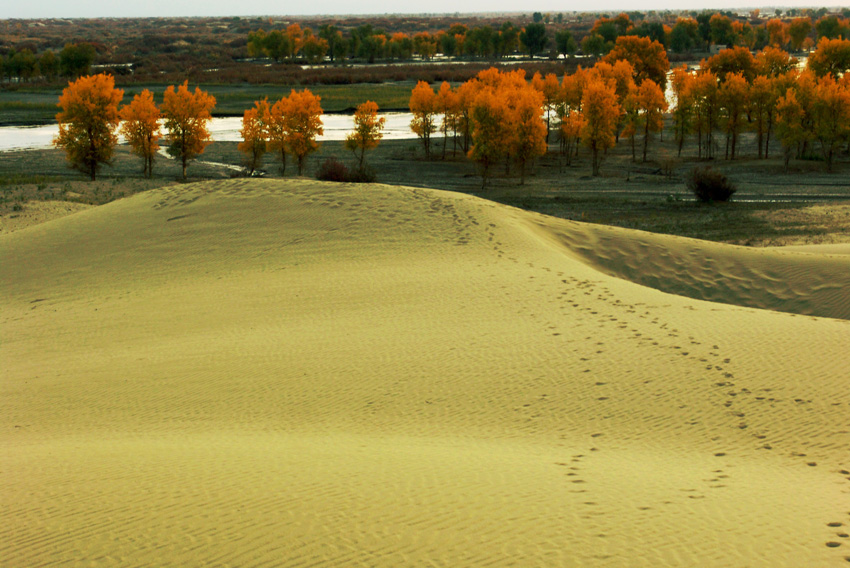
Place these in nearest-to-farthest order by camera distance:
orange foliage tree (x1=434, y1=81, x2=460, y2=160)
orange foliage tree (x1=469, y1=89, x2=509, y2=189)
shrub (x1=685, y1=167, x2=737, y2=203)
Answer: shrub (x1=685, y1=167, x2=737, y2=203) → orange foliage tree (x1=469, y1=89, x2=509, y2=189) → orange foliage tree (x1=434, y1=81, x2=460, y2=160)

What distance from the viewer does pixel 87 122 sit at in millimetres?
59094

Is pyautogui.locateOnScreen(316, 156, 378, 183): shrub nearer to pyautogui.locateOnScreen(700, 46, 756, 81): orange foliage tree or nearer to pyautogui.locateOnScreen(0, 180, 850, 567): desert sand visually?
pyautogui.locateOnScreen(0, 180, 850, 567): desert sand

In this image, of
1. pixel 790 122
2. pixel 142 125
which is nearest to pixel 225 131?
pixel 142 125

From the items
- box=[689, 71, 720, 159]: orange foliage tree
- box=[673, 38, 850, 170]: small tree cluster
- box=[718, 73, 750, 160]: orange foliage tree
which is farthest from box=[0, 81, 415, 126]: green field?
box=[718, 73, 750, 160]: orange foliage tree

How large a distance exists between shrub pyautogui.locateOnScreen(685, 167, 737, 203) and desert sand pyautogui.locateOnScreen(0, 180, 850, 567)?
22102mm

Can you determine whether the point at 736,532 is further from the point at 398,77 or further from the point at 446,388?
the point at 398,77

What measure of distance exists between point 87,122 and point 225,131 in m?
32.6

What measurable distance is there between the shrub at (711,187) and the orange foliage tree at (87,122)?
43.9 meters

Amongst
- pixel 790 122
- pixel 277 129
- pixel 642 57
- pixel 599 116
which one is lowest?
pixel 277 129

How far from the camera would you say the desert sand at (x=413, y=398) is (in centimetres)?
798

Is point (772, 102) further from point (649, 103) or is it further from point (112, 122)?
point (112, 122)

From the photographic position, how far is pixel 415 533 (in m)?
7.89

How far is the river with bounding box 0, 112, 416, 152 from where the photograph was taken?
79.6m

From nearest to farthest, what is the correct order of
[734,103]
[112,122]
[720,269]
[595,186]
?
[720,269] → [595,186] → [112,122] → [734,103]
